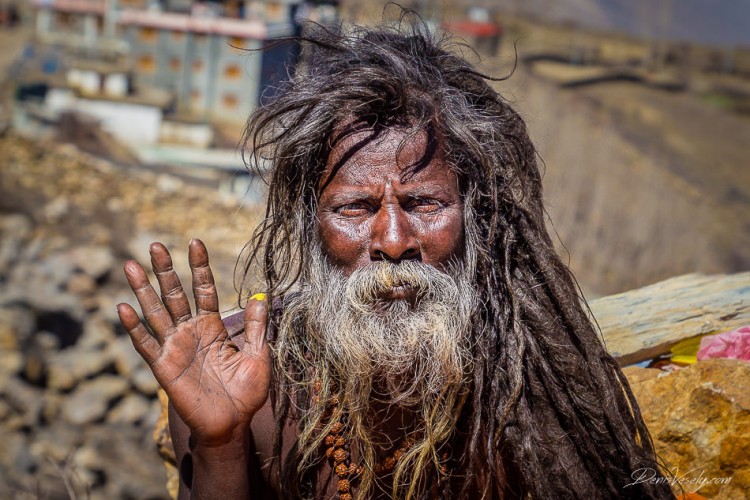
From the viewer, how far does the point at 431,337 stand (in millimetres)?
2426

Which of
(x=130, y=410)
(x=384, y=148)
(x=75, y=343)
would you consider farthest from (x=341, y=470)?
(x=75, y=343)

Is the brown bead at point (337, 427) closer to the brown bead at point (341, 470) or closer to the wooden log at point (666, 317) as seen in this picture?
the brown bead at point (341, 470)

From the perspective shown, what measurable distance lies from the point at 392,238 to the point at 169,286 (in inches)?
26.7

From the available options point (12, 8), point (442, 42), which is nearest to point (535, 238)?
point (442, 42)

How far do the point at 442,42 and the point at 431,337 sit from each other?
45.5 inches

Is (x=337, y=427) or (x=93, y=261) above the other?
(x=337, y=427)

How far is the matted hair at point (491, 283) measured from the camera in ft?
8.27

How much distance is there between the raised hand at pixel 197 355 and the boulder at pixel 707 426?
149cm

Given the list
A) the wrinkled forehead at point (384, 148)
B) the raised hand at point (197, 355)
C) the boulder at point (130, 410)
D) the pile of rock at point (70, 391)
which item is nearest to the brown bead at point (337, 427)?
the raised hand at point (197, 355)

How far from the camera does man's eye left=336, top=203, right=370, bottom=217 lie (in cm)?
253

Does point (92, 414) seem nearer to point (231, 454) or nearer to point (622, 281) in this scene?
point (231, 454)

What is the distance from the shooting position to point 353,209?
2539 mm

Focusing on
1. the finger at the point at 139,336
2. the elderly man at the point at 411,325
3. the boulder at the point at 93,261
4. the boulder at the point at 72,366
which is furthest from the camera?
the boulder at the point at 93,261

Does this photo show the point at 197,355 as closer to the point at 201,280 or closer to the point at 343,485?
the point at 201,280
